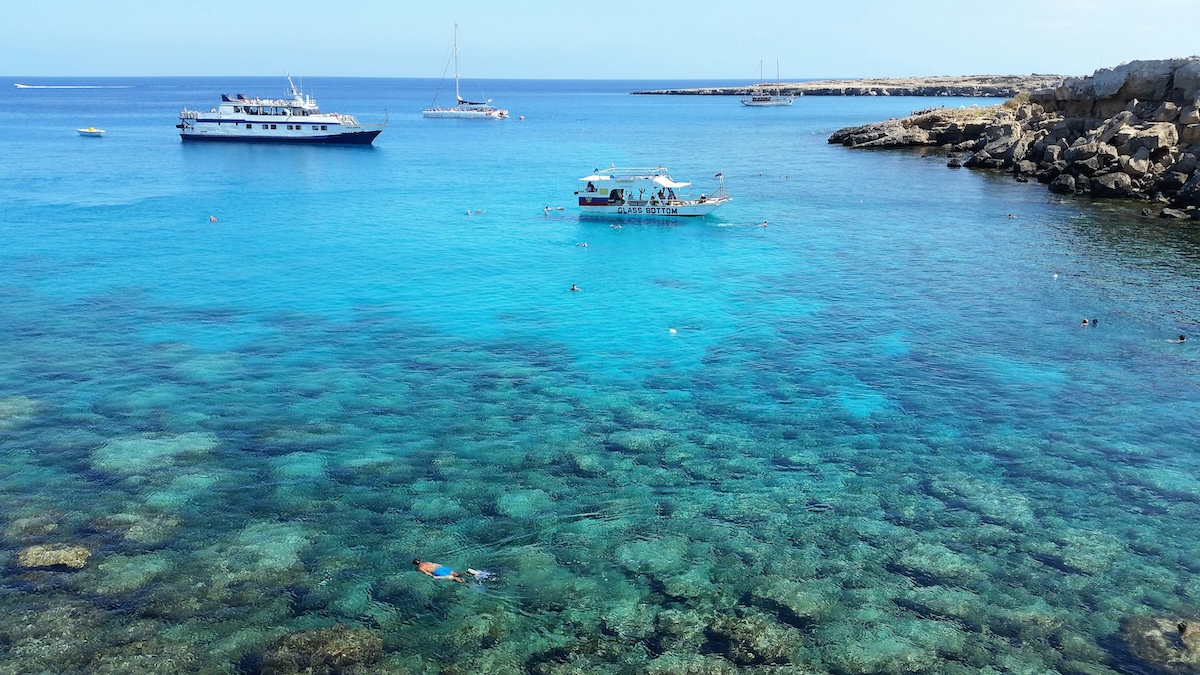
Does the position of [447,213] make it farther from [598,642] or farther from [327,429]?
[598,642]

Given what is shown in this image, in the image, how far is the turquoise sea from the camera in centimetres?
1911

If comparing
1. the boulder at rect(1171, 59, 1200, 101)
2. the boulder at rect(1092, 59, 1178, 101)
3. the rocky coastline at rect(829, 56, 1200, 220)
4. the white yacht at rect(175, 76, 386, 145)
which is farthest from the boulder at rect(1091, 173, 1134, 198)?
the white yacht at rect(175, 76, 386, 145)

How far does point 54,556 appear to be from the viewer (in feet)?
69.5

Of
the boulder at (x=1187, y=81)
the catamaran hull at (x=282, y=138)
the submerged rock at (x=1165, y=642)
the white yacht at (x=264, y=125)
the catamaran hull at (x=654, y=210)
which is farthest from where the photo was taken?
the catamaran hull at (x=282, y=138)

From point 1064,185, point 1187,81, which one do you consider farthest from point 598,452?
point 1187,81

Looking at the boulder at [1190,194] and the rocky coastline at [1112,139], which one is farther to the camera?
the rocky coastline at [1112,139]

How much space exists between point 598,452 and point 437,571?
8.19 m

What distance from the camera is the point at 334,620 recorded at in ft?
63.0

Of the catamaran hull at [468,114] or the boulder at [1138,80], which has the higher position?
the catamaran hull at [468,114]

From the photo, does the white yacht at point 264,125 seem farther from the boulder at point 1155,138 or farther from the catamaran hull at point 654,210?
the boulder at point 1155,138

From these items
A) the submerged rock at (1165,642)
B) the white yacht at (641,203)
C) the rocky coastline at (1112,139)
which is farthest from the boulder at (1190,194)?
the submerged rock at (1165,642)

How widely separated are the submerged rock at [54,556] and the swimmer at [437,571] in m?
8.26

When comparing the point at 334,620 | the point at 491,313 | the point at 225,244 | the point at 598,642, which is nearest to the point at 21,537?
the point at 334,620

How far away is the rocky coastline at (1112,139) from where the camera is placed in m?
69.4
